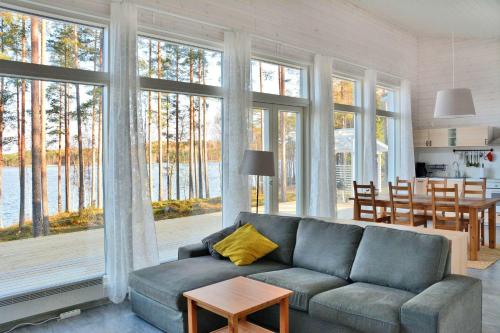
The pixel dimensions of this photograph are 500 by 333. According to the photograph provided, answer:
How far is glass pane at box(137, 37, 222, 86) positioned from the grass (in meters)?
1.49

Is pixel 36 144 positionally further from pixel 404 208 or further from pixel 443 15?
pixel 443 15

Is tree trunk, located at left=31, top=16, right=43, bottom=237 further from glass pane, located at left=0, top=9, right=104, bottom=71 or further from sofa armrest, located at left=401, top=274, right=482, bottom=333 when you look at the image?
sofa armrest, located at left=401, top=274, right=482, bottom=333

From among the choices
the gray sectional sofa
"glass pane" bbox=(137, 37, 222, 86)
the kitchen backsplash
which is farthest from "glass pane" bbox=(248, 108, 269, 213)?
the kitchen backsplash

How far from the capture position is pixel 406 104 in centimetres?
892

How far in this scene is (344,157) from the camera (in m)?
7.52

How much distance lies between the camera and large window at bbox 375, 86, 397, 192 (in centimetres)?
856

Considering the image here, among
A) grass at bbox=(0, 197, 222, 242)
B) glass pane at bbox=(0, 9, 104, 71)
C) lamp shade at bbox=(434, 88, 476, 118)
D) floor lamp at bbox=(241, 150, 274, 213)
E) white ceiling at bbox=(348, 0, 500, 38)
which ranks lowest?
grass at bbox=(0, 197, 222, 242)

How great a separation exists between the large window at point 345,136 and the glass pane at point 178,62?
2830 mm

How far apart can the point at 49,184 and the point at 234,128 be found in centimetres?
224

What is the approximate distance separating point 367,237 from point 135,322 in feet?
6.96

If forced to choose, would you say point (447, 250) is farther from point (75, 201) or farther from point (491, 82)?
point (491, 82)

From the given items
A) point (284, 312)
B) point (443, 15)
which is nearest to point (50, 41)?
point (284, 312)

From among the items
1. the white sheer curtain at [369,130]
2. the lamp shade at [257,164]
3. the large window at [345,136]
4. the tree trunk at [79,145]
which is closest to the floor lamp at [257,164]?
the lamp shade at [257,164]

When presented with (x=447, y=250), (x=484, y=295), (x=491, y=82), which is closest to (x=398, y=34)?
(x=491, y=82)
